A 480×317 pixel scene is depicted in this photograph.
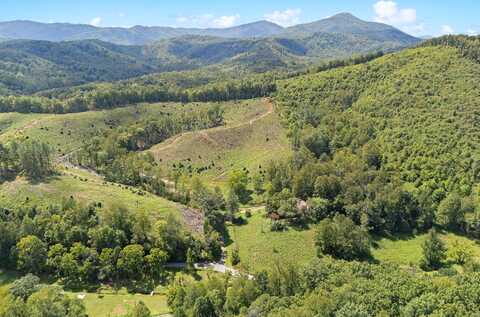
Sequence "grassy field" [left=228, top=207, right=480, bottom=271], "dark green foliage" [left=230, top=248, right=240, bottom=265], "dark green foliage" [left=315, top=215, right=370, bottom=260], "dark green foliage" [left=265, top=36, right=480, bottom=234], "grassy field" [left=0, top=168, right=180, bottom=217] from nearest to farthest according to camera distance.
Answer: "dark green foliage" [left=230, top=248, right=240, bottom=265] < "grassy field" [left=228, top=207, right=480, bottom=271] < "dark green foliage" [left=315, top=215, right=370, bottom=260] < "grassy field" [left=0, top=168, right=180, bottom=217] < "dark green foliage" [left=265, top=36, right=480, bottom=234]

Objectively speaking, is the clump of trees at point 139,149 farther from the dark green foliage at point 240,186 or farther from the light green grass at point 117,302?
the light green grass at point 117,302

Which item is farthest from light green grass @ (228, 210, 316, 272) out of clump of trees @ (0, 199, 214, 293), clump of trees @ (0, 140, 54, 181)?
clump of trees @ (0, 140, 54, 181)

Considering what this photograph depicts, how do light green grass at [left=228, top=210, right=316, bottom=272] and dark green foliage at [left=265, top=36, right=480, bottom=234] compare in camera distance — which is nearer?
light green grass at [left=228, top=210, right=316, bottom=272]

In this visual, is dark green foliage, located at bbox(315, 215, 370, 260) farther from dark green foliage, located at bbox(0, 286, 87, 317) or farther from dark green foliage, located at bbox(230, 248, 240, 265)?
dark green foliage, located at bbox(0, 286, 87, 317)

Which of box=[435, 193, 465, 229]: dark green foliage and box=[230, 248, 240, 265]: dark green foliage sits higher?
box=[435, 193, 465, 229]: dark green foliage

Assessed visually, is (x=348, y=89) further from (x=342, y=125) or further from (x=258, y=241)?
(x=258, y=241)

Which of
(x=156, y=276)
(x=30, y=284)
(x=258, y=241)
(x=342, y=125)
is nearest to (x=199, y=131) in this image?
(x=342, y=125)
